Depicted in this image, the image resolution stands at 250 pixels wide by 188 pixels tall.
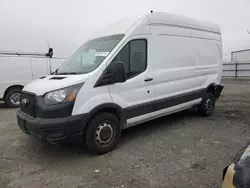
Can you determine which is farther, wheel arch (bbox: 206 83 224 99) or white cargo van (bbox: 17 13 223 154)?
wheel arch (bbox: 206 83 224 99)

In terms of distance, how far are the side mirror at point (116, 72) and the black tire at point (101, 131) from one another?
62 cm

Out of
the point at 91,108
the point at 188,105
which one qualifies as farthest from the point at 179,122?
the point at 91,108

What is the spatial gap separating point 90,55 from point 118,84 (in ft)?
2.88

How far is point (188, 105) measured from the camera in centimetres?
560

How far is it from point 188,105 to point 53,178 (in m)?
3.70

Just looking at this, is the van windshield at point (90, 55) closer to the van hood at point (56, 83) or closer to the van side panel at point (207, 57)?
the van hood at point (56, 83)

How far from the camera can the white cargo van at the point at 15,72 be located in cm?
843

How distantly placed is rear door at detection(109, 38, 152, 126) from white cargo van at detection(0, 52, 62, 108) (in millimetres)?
6225

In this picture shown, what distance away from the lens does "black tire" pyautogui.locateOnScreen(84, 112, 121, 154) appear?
12.1 ft

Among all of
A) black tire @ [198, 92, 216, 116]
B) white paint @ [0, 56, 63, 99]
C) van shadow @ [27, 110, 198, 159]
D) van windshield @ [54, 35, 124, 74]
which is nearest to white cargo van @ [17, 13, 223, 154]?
van windshield @ [54, 35, 124, 74]

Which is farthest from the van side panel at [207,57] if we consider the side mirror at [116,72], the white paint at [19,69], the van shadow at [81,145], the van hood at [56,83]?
the white paint at [19,69]

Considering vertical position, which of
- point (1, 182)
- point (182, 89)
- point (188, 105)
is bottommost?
point (1, 182)

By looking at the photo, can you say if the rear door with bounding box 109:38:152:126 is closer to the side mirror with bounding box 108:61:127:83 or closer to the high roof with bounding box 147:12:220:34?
the side mirror with bounding box 108:61:127:83

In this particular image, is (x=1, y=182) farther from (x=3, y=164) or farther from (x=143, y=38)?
(x=143, y=38)
